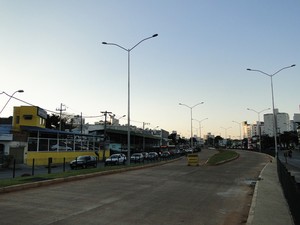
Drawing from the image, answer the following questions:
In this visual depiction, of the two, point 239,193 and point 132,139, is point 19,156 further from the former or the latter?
point 132,139

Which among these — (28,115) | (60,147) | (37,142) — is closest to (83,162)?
(37,142)

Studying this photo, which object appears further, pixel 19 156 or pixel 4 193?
pixel 19 156

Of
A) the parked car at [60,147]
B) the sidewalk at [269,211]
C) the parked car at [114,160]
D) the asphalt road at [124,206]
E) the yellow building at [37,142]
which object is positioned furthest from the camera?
the parked car at [60,147]

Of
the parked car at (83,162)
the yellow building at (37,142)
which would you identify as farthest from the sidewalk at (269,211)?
the yellow building at (37,142)

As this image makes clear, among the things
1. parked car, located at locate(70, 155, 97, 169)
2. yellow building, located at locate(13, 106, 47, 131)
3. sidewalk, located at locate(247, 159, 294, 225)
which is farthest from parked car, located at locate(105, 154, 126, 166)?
sidewalk, located at locate(247, 159, 294, 225)

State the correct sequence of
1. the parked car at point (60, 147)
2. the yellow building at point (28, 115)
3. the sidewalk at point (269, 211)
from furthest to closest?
the yellow building at point (28, 115), the parked car at point (60, 147), the sidewalk at point (269, 211)

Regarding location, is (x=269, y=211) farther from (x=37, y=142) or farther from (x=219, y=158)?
(x=37, y=142)

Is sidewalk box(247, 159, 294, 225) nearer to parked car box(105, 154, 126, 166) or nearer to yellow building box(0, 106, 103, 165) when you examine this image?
parked car box(105, 154, 126, 166)

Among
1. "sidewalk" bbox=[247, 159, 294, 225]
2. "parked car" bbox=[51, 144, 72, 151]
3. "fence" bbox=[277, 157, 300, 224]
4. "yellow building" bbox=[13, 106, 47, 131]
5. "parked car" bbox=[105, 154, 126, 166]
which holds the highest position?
"yellow building" bbox=[13, 106, 47, 131]

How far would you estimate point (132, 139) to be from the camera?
124188 mm

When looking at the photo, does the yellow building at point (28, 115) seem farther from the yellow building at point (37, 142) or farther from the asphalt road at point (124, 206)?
the asphalt road at point (124, 206)

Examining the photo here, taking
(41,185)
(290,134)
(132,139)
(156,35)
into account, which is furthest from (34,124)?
(290,134)

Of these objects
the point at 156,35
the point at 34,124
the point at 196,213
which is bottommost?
the point at 196,213

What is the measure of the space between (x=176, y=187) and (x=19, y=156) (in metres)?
35.3
